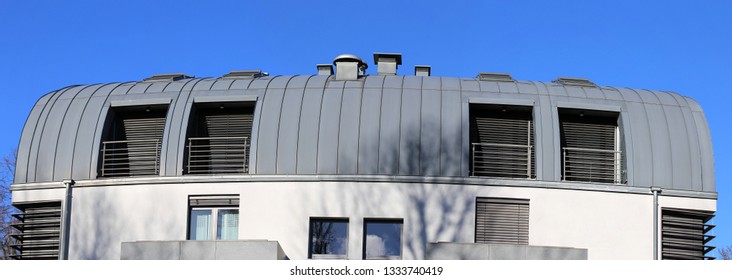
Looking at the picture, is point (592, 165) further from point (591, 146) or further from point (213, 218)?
point (213, 218)

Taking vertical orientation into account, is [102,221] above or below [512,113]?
below

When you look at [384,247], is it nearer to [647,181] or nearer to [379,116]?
[379,116]

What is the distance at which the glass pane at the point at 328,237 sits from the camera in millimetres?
23938

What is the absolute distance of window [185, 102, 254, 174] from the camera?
25.1 meters

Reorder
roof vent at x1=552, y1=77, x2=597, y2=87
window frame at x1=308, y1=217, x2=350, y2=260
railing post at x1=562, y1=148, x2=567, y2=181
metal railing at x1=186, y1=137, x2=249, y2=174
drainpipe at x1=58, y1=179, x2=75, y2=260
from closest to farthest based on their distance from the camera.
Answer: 1. window frame at x1=308, y1=217, x2=350, y2=260
2. railing post at x1=562, y1=148, x2=567, y2=181
3. drainpipe at x1=58, y1=179, x2=75, y2=260
4. metal railing at x1=186, y1=137, x2=249, y2=174
5. roof vent at x1=552, y1=77, x2=597, y2=87

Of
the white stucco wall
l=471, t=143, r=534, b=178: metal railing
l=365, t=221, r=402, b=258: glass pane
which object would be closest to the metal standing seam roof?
the white stucco wall

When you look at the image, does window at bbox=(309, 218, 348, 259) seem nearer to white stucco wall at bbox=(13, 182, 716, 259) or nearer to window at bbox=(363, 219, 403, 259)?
white stucco wall at bbox=(13, 182, 716, 259)

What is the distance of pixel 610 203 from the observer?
24.4 metres

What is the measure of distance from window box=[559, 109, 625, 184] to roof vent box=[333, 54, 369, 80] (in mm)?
5123

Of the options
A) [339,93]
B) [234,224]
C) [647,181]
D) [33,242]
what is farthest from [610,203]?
[33,242]

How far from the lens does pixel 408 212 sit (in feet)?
78.6

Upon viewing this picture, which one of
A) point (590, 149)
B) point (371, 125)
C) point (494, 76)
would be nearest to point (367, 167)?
point (371, 125)
